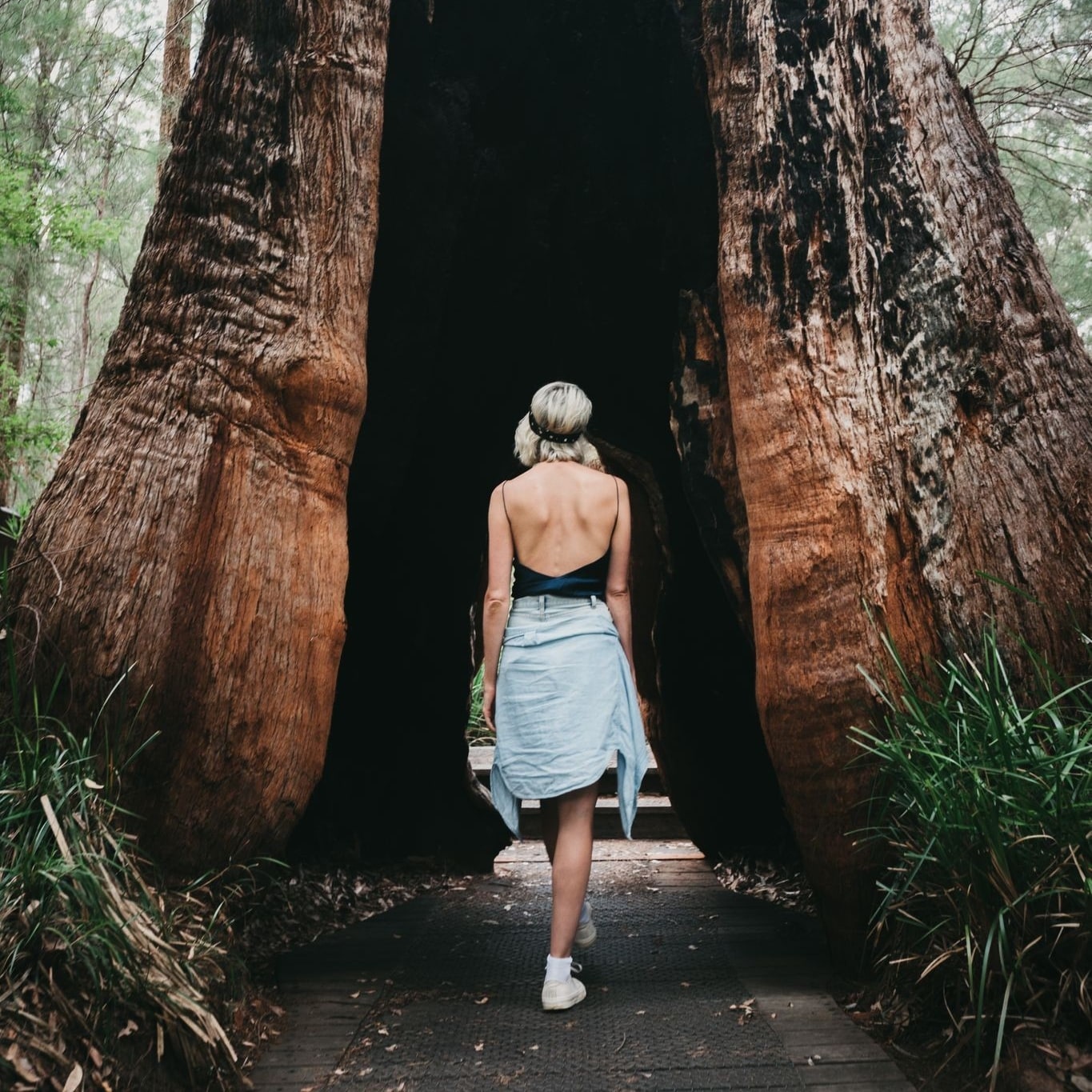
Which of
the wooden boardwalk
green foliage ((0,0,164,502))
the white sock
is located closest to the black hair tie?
the white sock

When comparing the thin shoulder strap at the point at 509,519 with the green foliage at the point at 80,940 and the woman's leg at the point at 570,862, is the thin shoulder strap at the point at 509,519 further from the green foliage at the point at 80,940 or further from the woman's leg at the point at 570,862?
the green foliage at the point at 80,940

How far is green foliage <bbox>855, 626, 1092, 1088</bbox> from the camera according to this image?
2.05 meters

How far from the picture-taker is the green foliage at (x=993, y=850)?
6.74 ft

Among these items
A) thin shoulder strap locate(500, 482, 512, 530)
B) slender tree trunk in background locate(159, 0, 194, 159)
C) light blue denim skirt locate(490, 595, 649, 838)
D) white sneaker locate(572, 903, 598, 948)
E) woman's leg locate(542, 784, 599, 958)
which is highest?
slender tree trunk in background locate(159, 0, 194, 159)

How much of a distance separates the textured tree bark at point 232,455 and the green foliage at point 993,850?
5.77 ft

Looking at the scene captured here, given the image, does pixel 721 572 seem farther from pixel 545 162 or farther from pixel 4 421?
pixel 4 421

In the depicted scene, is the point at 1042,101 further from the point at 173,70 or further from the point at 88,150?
the point at 88,150

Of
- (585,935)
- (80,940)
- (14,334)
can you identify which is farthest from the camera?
(14,334)

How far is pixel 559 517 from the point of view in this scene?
3.22 meters

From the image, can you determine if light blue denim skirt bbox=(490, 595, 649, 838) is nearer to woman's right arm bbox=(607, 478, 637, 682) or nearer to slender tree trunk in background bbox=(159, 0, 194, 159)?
woman's right arm bbox=(607, 478, 637, 682)

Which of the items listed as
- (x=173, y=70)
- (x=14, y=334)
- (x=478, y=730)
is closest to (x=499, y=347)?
(x=478, y=730)

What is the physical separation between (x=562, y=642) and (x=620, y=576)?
317mm

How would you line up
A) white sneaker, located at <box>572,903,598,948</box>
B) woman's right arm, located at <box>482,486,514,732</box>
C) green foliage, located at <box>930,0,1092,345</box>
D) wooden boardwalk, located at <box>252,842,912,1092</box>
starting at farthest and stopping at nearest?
green foliage, located at <box>930,0,1092,345</box>
white sneaker, located at <box>572,903,598,948</box>
woman's right arm, located at <box>482,486,514,732</box>
wooden boardwalk, located at <box>252,842,912,1092</box>

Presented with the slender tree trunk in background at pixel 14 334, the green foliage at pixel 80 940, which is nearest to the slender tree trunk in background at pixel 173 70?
the slender tree trunk in background at pixel 14 334
